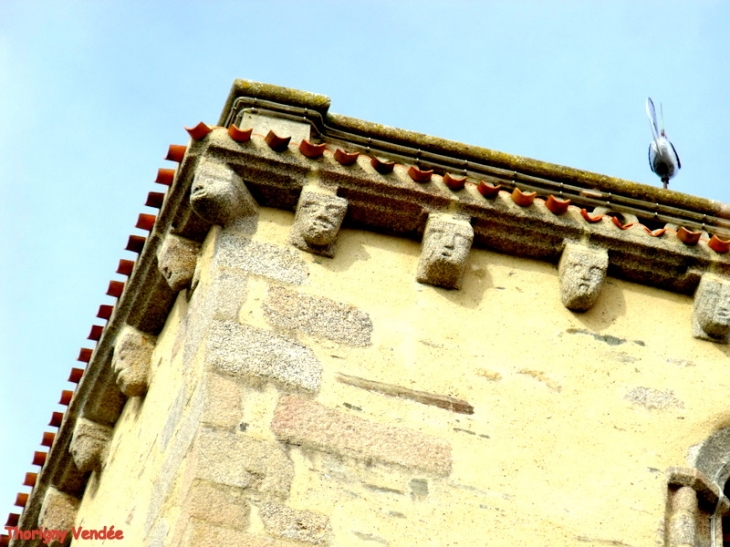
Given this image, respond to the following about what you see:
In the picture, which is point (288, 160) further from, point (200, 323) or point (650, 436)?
point (650, 436)

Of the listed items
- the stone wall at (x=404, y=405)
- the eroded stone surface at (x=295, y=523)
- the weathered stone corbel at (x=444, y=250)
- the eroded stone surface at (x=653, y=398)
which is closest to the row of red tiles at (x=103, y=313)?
the stone wall at (x=404, y=405)

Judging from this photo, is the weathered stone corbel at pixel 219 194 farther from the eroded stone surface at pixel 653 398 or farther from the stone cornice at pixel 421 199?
the eroded stone surface at pixel 653 398

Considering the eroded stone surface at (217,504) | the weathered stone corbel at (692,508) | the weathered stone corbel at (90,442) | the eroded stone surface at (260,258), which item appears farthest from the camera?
the weathered stone corbel at (90,442)

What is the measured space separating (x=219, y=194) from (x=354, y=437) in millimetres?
1233

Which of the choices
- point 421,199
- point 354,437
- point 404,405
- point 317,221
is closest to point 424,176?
point 421,199

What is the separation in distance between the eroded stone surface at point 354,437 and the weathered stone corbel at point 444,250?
2.65 ft

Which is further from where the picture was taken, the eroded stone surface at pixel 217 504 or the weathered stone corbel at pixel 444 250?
the weathered stone corbel at pixel 444 250

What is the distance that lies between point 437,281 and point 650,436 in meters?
1.13

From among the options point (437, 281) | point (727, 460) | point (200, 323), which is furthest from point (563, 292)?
point (200, 323)

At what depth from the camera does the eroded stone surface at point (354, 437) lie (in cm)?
630

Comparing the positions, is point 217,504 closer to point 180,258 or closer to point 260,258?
point 260,258

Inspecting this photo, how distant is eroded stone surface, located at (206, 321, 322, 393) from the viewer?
6.42 metres

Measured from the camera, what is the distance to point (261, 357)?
255 inches

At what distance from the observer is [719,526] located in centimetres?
653
